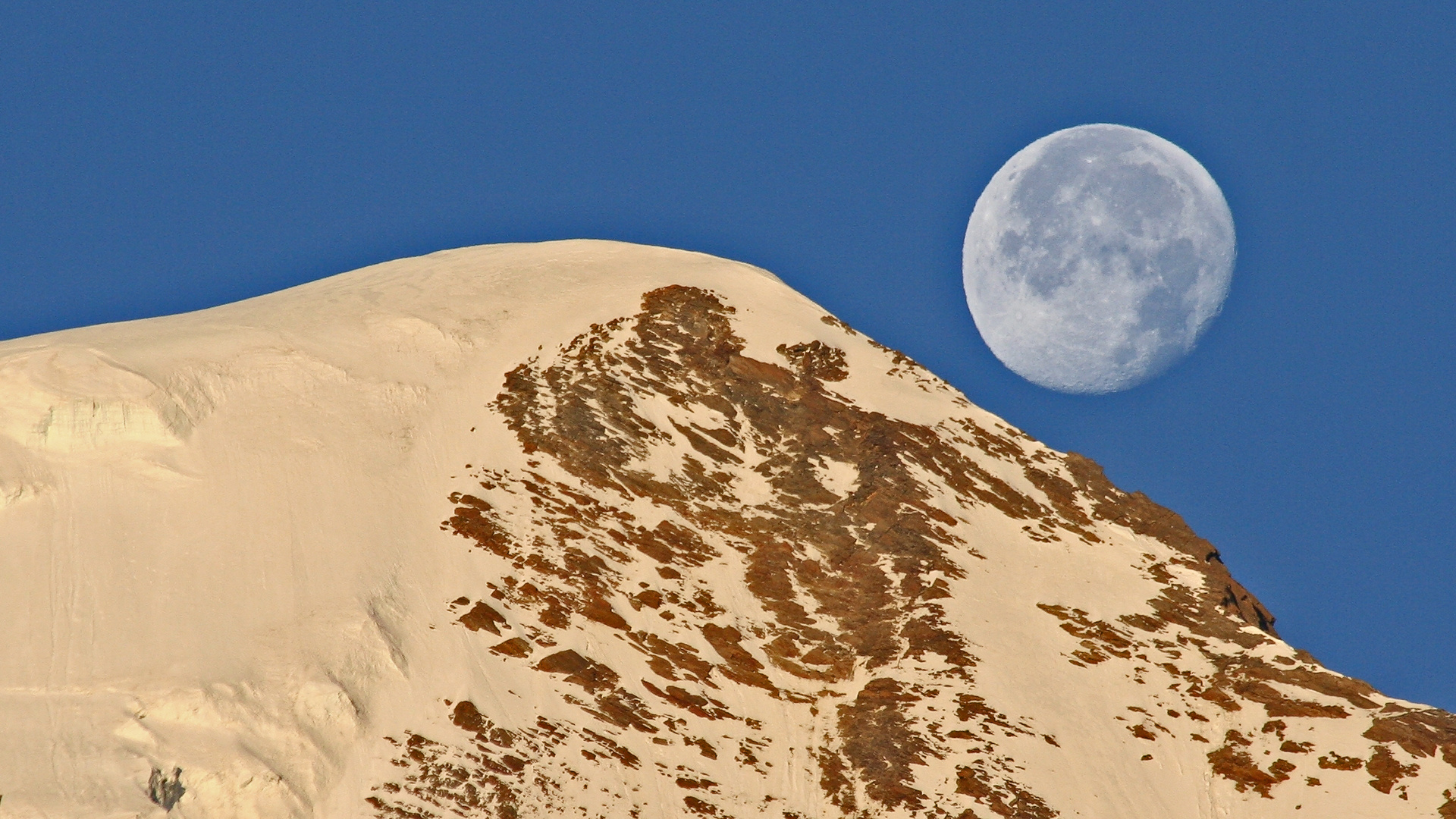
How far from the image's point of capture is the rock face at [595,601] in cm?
4491

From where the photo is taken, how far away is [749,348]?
6656cm

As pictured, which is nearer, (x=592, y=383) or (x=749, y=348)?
(x=592, y=383)

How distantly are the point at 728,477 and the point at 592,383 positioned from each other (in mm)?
6895

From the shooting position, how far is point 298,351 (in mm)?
60875

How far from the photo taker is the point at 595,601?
2061 inches

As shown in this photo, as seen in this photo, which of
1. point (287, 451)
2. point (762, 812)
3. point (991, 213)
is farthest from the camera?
A: point (991, 213)

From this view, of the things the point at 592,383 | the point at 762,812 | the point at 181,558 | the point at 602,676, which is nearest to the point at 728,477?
the point at 592,383

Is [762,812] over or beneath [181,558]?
beneath

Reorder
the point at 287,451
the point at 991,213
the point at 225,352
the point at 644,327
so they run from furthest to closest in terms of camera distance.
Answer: the point at 991,213 < the point at 644,327 < the point at 225,352 < the point at 287,451

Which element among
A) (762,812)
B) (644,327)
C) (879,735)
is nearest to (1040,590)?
(879,735)

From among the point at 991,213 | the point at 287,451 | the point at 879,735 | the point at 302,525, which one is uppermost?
the point at 991,213

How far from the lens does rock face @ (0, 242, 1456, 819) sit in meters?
44.9

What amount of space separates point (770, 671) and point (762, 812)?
21.3ft

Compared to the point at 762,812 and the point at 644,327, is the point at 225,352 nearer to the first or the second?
the point at 644,327
